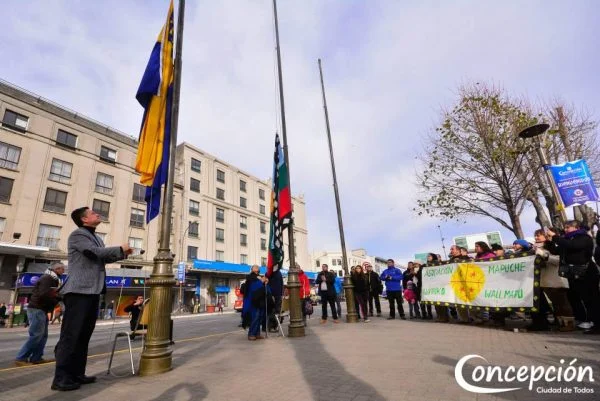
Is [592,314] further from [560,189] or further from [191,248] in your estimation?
[191,248]

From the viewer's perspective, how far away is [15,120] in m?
26.0

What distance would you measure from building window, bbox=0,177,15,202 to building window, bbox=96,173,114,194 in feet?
21.2

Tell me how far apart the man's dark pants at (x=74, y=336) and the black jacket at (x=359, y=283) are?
8553 mm

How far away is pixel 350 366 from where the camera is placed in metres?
4.41

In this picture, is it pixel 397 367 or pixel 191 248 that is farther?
pixel 191 248

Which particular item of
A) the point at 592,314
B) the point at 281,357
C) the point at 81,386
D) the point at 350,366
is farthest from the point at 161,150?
the point at 592,314

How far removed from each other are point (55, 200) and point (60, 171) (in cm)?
271

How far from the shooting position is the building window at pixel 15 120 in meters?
25.5

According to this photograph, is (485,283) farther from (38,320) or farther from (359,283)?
(38,320)

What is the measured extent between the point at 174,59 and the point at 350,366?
614 cm

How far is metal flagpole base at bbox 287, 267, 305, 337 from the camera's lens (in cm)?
786

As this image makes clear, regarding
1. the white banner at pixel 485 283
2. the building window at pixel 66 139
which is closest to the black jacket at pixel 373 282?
the white banner at pixel 485 283

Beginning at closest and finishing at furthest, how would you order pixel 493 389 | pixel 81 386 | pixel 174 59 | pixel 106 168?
pixel 493 389
pixel 81 386
pixel 174 59
pixel 106 168

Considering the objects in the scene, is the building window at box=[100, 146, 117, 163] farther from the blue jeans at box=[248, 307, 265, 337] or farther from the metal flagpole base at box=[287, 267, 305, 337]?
the metal flagpole base at box=[287, 267, 305, 337]
